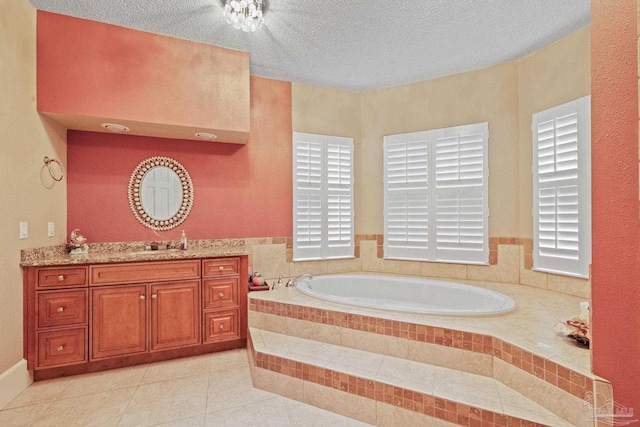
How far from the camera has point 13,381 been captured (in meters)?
2.07

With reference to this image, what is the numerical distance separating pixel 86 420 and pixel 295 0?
3.17m

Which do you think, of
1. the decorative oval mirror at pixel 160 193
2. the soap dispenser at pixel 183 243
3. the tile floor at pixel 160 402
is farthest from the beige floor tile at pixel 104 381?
the decorative oval mirror at pixel 160 193

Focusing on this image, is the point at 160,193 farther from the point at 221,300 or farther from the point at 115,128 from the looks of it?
the point at 221,300

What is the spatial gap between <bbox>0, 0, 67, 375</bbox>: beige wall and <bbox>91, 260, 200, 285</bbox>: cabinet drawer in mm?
481

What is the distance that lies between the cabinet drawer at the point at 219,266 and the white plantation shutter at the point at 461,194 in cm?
229

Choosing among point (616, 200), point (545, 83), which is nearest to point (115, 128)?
point (616, 200)

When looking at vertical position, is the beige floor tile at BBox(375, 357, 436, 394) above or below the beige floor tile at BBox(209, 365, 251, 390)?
above

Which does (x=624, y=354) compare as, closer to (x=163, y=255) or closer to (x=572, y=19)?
(x=572, y=19)

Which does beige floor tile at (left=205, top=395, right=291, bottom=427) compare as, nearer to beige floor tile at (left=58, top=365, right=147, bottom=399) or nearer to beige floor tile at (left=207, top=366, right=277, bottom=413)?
beige floor tile at (left=207, top=366, right=277, bottom=413)

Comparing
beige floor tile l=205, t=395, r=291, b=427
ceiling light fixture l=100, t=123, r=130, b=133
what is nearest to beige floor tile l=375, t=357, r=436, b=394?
beige floor tile l=205, t=395, r=291, b=427

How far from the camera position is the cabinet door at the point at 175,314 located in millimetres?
2564

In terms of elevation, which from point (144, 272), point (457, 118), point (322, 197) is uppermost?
point (457, 118)

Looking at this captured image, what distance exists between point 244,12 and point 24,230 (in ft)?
7.44

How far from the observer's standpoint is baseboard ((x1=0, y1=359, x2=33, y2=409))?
197 centimetres
